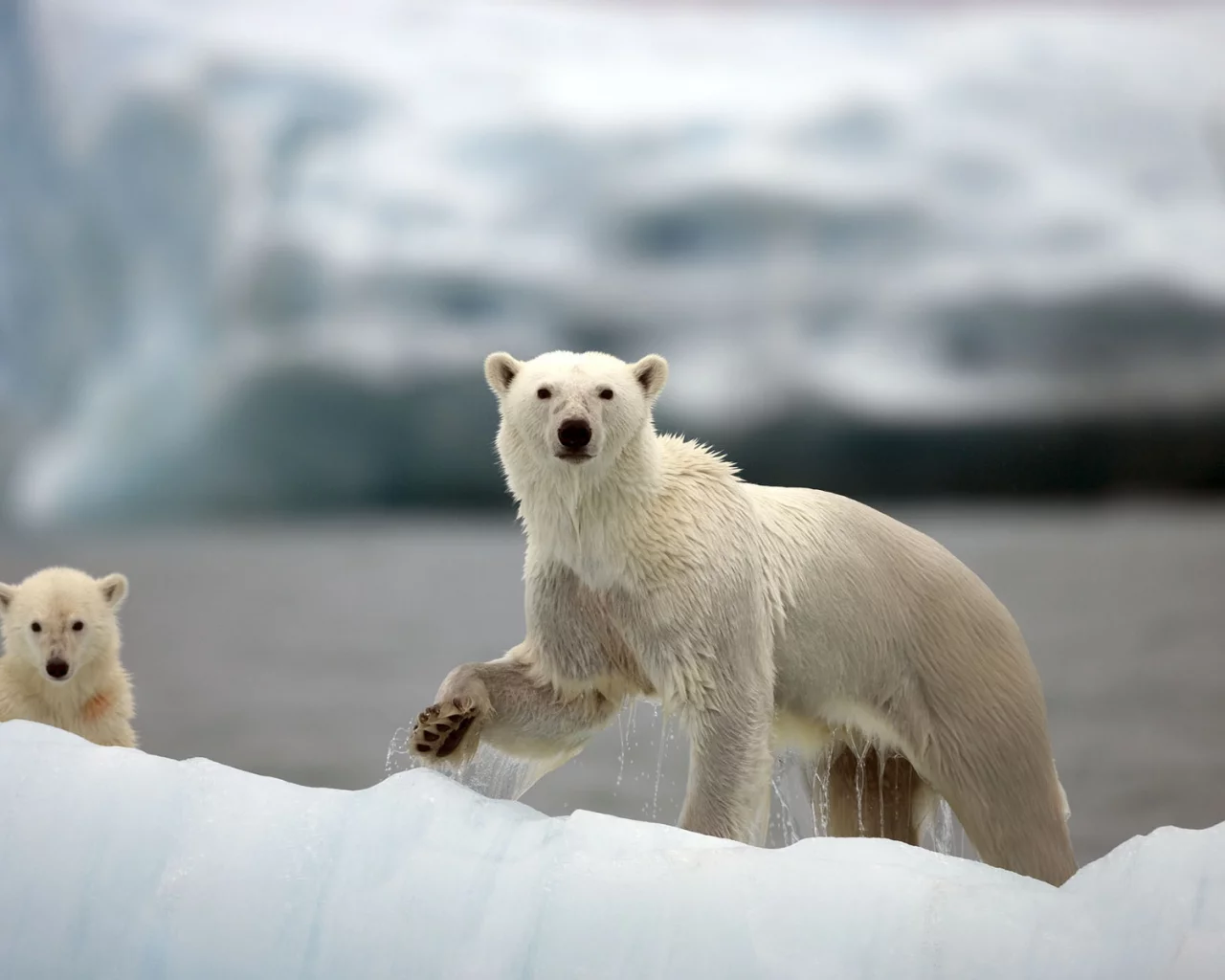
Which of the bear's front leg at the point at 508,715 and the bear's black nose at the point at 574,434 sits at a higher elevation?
the bear's black nose at the point at 574,434

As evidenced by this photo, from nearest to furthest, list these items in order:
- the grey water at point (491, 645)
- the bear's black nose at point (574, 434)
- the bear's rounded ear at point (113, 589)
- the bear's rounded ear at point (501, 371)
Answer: the bear's black nose at point (574, 434)
the bear's rounded ear at point (501, 371)
the bear's rounded ear at point (113, 589)
the grey water at point (491, 645)

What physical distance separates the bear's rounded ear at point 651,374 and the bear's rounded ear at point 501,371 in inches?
9.2

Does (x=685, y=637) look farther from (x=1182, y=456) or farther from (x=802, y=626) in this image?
(x=1182, y=456)

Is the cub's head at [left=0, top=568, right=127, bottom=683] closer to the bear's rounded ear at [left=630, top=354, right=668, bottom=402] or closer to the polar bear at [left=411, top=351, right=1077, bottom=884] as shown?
the polar bear at [left=411, top=351, right=1077, bottom=884]

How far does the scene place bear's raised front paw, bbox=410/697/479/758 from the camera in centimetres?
226

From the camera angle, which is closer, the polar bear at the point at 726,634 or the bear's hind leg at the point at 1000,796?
the polar bear at the point at 726,634

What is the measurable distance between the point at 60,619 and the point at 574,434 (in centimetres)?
145

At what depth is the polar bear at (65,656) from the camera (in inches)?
114

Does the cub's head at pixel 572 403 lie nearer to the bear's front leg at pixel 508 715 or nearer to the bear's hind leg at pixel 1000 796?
the bear's front leg at pixel 508 715

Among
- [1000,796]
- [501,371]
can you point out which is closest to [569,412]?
[501,371]

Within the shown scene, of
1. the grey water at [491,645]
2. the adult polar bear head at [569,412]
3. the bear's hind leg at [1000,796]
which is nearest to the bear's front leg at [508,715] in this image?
the adult polar bear head at [569,412]

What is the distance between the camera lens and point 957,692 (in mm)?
2502

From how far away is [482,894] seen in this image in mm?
2152

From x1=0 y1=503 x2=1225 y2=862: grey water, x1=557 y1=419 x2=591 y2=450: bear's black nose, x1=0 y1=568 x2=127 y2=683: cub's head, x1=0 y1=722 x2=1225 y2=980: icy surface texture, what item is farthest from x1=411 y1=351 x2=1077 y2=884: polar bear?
x1=0 y1=503 x2=1225 y2=862: grey water
